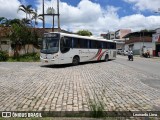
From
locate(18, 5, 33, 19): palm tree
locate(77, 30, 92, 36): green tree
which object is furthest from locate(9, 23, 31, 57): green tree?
locate(77, 30, 92, 36): green tree

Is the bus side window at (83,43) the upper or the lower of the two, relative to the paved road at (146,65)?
upper

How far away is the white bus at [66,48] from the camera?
1702 centimetres

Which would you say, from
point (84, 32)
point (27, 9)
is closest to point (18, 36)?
point (27, 9)

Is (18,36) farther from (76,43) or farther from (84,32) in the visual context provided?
(84,32)

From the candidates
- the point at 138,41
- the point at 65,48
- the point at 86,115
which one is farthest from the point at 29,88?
the point at 138,41

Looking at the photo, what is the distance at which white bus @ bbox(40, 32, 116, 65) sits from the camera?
17.0 metres

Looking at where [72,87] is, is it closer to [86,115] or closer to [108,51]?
[86,115]

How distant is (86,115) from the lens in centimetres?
533

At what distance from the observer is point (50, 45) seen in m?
17.4

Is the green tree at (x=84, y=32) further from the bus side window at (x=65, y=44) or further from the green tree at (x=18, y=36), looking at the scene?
the bus side window at (x=65, y=44)

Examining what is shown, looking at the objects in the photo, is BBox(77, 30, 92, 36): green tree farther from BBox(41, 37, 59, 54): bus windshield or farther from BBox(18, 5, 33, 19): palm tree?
BBox(41, 37, 59, 54): bus windshield

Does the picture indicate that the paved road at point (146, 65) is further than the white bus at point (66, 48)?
No

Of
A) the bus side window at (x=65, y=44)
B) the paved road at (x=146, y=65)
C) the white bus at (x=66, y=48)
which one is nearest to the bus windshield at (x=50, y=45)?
the white bus at (x=66, y=48)

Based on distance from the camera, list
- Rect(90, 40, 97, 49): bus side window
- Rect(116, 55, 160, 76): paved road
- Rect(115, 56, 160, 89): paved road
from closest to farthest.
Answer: Rect(115, 56, 160, 89): paved road
Rect(116, 55, 160, 76): paved road
Rect(90, 40, 97, 49): bus side window
